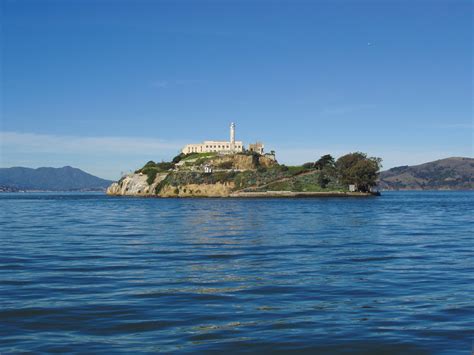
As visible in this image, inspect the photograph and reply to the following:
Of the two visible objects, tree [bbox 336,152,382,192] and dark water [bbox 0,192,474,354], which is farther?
tree [bbox 336,152,382,192]

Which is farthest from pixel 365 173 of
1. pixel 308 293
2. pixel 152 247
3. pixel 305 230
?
pixel 308 293

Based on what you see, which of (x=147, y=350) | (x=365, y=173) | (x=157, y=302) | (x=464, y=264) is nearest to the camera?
(x=147, y=350)

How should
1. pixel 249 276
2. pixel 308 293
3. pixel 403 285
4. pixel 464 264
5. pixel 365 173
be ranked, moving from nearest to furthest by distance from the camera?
1. pixel 308 293
2. pixel 403 285
3. pixel 249 276
4. pixel 464 264
5. pixel 365 173

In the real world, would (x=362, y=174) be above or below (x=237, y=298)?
above

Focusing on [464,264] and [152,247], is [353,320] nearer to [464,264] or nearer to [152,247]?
[464,264]

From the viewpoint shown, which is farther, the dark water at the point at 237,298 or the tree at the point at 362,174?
the tree at the point at 362,174

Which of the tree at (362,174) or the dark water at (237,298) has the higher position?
the tree at (362,174)

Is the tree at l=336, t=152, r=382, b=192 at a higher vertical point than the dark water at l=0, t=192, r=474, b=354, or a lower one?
higher

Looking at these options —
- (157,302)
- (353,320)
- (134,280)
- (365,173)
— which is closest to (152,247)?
(134,280)

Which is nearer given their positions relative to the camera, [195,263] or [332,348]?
[332,348]

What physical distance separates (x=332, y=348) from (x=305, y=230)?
33859 mm

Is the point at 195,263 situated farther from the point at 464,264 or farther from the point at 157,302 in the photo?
the point at 464,264

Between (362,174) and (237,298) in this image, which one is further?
(362,174)

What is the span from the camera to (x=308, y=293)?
728 inches
